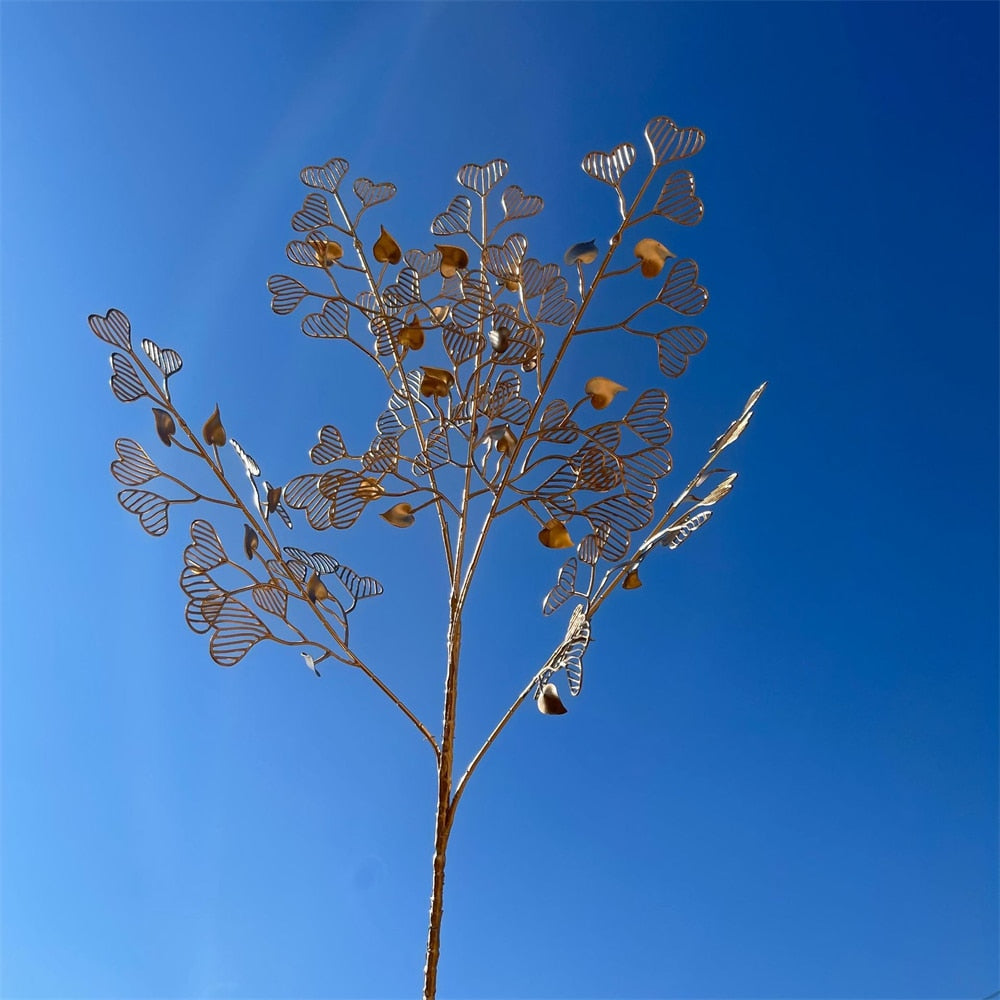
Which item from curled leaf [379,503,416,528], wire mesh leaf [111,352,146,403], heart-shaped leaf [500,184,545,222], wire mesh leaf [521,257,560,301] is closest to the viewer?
wire mesh leaf [111,352,146,403]

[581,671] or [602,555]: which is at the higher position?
[602,555]

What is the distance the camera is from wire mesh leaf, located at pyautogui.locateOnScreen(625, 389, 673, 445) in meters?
1.32

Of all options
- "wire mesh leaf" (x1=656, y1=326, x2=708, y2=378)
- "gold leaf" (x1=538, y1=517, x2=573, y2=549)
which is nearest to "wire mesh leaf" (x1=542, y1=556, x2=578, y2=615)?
"gold leaf" (x1=538, y1=517, x2=573, y2=549)

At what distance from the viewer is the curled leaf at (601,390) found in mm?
1338

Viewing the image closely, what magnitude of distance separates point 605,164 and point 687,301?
0.81 ft

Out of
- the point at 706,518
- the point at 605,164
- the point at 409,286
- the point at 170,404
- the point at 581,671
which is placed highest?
the point at 605,164

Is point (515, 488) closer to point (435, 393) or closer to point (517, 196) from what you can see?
point (435, 393)

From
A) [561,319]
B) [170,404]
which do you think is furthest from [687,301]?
[170,404]

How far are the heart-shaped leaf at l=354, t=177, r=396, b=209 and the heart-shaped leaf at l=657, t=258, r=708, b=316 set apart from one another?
1.75 ft

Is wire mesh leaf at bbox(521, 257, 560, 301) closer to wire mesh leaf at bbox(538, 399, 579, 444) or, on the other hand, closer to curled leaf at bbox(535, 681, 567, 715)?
wire mesh leaf at bbox(538, 399, 579, 444)

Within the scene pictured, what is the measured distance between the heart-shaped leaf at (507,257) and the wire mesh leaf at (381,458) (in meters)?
0.33

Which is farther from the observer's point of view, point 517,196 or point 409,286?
point 517,196

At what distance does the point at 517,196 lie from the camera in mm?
1540

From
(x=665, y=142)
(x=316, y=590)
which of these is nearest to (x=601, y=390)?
(x=665, y=142)
